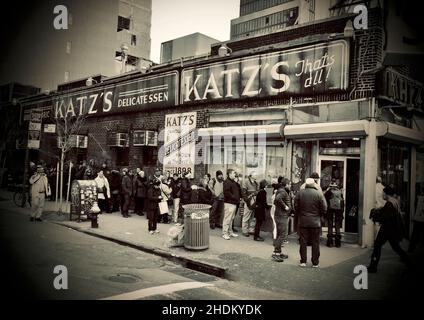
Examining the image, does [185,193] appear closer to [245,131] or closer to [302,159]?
[245,131]

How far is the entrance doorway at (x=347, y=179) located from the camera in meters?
11.5

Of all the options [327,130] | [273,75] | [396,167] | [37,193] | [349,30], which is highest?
[349,30]

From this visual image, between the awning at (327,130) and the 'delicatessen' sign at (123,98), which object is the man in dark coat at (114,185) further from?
the awning at (327,130)

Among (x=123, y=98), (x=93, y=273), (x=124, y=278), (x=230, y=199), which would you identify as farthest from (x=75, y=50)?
(x=124, y=278)

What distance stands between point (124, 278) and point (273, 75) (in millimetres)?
8889

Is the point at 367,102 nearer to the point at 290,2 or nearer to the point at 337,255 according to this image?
the point at 337,255

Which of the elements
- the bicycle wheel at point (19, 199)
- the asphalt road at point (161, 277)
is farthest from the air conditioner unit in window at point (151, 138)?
the asphalt road at point (161, 277)

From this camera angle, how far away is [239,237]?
36.5 feet

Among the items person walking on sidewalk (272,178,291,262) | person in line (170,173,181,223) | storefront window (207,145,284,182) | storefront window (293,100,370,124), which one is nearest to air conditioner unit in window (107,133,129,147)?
person in line (170,173,181,223)

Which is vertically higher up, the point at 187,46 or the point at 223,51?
the point at 187,46

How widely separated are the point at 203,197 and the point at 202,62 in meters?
6.13

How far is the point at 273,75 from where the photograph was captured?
1244 cm

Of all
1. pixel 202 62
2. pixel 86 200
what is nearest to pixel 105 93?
pixel 202 62

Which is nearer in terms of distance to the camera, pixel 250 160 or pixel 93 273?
pixel 93 273
